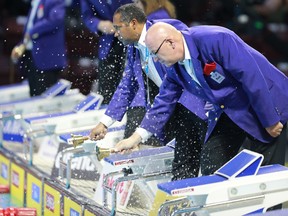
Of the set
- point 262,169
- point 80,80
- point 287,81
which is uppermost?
point 287,81

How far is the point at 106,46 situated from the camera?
7.52 m

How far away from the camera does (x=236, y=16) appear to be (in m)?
10.1

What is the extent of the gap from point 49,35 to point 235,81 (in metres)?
3.25

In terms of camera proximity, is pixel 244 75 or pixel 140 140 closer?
pixel 244 75

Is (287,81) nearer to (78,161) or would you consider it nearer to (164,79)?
(164,79)

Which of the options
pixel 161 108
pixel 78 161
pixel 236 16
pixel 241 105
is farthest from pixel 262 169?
pixel 236 16

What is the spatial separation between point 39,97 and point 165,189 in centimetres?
316

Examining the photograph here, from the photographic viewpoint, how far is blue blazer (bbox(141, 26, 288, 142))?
5.27 meters

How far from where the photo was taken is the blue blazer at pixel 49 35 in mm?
8234

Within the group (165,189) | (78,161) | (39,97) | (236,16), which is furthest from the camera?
(236,16)

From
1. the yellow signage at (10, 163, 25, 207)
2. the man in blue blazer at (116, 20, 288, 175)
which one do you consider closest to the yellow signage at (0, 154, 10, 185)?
the yellow signage at (10, 163, 25, 207)

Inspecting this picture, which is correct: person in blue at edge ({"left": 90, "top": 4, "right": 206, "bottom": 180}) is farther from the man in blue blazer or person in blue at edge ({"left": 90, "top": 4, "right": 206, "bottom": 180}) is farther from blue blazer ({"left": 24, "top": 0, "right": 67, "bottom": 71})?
A: blue blazer ({"left": 24, "top": 0, "right": 67, "bottom": 71})

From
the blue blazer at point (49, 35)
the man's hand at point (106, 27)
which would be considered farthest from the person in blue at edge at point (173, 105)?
the blue blazer at point (49, 35)

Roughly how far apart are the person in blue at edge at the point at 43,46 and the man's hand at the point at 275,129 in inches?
124
